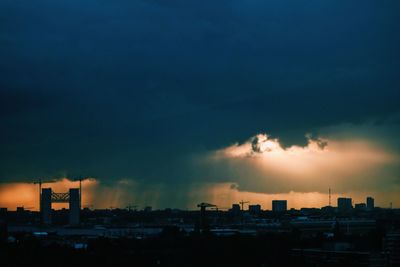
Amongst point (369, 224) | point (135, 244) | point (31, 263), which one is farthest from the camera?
point (369, 224)

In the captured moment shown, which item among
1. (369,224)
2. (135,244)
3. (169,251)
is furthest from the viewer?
(369,224)

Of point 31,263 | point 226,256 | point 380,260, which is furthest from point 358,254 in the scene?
point 31,263

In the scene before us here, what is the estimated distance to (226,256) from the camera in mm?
97125

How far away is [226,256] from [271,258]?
5.52 meters

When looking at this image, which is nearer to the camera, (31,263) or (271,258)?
(31,263)

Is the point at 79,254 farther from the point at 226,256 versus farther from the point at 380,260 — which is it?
the point at 380,260

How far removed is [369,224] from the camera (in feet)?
595

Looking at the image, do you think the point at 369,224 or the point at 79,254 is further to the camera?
the point at 369,224

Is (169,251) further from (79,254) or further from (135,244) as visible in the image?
(79,254)

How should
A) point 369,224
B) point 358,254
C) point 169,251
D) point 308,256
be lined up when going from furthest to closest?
1. point 369,224
2. point 169,251
3. point 308,256
4. point 358,254

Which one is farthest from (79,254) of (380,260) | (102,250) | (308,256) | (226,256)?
(380,260)

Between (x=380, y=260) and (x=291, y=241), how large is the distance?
31497 mm

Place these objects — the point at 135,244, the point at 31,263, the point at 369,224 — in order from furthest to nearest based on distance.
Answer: the point at 369,224
the point at 135,244
the point at 31,263

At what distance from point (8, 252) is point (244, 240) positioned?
35.5 meters
